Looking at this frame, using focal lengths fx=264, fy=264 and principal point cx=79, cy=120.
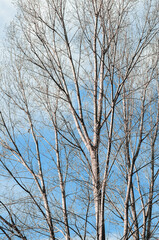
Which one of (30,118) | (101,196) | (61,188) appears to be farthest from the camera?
(30,118)

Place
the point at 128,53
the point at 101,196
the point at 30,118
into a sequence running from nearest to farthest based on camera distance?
the point at 101,196 < the point at 128,53 < the point at 30,118

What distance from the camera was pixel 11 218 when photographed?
13.1 ft

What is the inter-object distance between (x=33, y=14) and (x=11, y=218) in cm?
322

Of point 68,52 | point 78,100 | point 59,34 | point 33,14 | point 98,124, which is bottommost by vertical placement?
point 98,124

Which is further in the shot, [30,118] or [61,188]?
[30,118]

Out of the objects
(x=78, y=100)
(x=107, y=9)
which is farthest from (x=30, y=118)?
(x=107, y=9)

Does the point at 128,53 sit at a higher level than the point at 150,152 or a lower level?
higher

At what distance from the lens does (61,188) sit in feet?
16.8

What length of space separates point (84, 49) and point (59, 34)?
66 centimetres

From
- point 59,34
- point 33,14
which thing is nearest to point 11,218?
point 59,34

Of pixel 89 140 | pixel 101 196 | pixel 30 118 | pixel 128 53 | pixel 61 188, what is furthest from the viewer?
pixel 30 118

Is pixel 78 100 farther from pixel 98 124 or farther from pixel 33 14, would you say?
pixel 33 14

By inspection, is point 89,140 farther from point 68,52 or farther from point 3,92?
point 3,92

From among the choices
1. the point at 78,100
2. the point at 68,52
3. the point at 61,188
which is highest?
the point at 68,52
